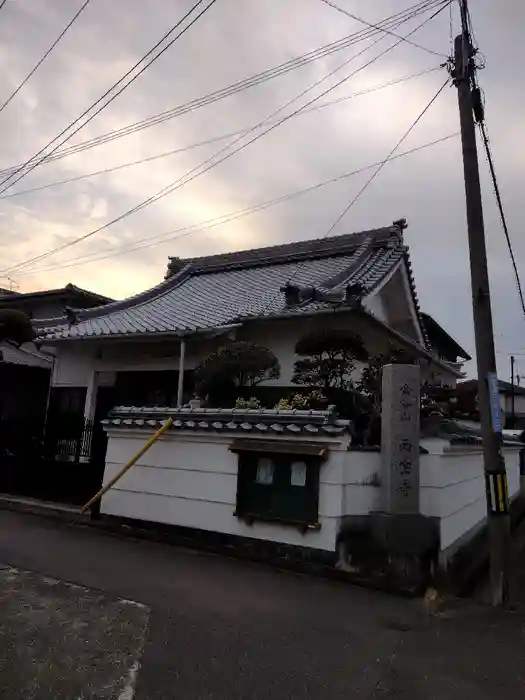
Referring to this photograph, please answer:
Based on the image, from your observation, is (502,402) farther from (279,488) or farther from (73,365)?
(279,488)

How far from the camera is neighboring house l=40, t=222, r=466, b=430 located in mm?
13430

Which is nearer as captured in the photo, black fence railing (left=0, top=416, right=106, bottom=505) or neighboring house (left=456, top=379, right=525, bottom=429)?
black fence railing (left=0, top=416, right=106, bottom=505)

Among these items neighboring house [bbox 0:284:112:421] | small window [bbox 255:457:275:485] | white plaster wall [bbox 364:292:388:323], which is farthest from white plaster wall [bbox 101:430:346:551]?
neighboring house [bbox 0:284:112:421]

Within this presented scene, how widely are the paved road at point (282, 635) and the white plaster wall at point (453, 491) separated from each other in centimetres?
151

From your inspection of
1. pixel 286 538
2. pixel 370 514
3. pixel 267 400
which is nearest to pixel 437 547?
pixel 370 514

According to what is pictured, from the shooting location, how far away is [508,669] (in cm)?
528

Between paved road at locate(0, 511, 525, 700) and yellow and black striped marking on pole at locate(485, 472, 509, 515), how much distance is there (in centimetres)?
131

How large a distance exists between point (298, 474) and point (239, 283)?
11046 millimetres

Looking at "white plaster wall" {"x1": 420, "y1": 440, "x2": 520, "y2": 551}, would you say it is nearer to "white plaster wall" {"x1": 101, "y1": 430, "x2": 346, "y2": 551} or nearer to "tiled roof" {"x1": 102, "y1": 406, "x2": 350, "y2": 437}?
"white plaster wall" {"x1": 101, "y1": 430, "x2": 346, "y2": 551}

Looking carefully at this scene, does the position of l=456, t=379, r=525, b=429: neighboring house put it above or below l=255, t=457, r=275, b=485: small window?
above

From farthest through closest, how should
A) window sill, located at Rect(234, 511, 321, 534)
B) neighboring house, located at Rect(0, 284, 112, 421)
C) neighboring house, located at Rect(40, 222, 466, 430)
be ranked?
neighboring house, located at Rect(0, 284, 112, 421), neighboring house, located at Rect(40, 222, 466, 430), window sill, located at Rect(234, 511, 321, 534)

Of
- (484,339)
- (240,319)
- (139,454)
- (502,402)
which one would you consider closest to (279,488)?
(139,454)

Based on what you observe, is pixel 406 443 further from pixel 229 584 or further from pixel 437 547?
pixel 229 584

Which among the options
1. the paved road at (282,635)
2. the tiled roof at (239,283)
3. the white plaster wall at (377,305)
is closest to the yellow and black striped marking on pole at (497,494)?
the paved road at (282,635)
